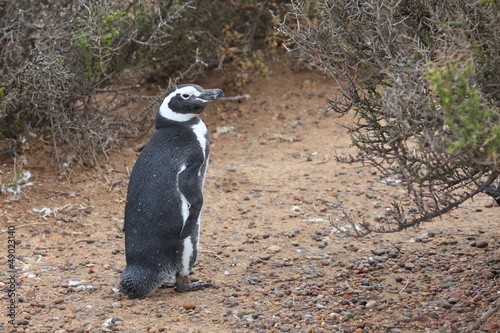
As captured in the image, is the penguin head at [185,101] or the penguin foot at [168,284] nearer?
the penguin head at [185,101]

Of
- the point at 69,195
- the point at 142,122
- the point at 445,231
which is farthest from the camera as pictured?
the point at 142,122

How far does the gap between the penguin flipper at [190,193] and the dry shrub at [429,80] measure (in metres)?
0.97

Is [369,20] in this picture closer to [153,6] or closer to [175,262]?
[175,262]

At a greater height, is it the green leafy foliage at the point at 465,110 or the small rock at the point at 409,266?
the green leafy foliage at the point at 465,110

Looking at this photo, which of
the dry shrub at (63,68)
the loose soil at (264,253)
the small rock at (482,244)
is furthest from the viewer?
the dry shrub at (63,68)

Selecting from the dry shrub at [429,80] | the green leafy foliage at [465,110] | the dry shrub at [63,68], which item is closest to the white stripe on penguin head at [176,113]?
the dry shrub at [429,80]

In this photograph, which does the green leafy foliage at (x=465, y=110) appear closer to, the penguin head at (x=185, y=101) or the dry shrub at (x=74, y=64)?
the penguin head at (x=185, y=101)

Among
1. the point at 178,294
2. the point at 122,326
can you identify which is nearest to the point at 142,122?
the point at 178,294

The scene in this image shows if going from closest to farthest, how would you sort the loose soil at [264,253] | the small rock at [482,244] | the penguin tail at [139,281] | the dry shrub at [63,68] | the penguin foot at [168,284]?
1. the loose soil at [264,253]
2. the penguin tail at [139,281]
3. the penguin foot at [168,284]
4. the small rock at [482,244]
5. the dry shrub at [63,68]

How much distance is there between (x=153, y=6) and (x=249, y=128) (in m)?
1.81

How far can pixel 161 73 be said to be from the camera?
8273mm

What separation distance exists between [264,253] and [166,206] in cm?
117

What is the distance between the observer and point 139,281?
4.21 meters

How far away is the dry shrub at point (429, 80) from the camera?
112 inches
